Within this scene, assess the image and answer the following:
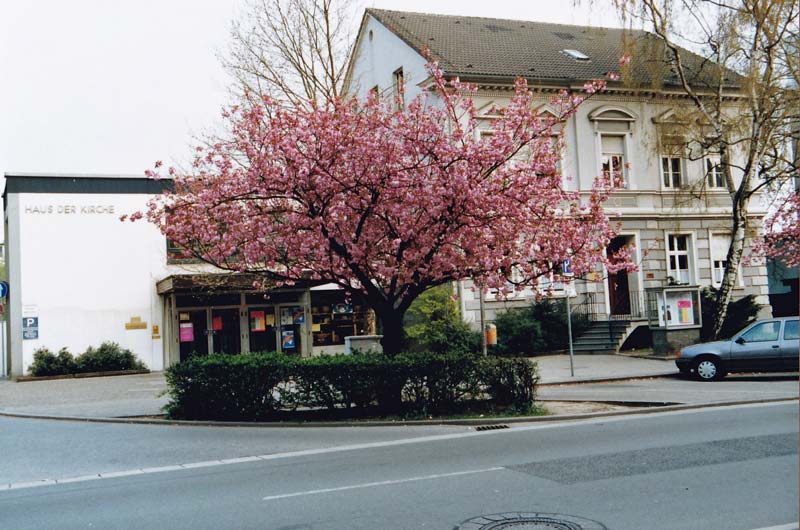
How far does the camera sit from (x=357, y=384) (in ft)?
44.9

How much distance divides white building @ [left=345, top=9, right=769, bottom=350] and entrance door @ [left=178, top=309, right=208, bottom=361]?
10.1 meters

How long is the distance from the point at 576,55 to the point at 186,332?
18848 millimetres

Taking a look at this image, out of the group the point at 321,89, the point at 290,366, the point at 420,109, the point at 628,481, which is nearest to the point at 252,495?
the point at 628,481

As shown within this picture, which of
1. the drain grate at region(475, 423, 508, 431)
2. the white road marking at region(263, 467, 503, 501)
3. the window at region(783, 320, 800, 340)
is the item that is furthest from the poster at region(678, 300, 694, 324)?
the white road marking at region(263, 467, 503, 501)

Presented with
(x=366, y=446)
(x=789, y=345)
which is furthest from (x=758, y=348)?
(x=366, y=446)

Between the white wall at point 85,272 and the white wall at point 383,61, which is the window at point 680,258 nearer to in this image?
the white wall at point 383,61

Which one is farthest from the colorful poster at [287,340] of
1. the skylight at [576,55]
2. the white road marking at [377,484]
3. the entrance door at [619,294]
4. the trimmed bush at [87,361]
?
the white road marking at [377,484]

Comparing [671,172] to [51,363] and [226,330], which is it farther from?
[51,363]

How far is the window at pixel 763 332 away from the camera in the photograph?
18.5 m

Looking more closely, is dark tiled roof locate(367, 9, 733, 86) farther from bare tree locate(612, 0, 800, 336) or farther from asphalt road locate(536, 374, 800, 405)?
asphalt road locate(536, 374, 800, 405)

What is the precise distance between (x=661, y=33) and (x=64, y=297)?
72.3 feet

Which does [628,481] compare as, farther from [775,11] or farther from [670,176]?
[670,176]

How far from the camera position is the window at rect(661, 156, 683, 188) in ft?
101

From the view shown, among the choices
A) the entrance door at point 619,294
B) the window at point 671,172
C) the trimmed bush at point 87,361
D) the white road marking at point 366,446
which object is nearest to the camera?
the white road marking at point 366,446
